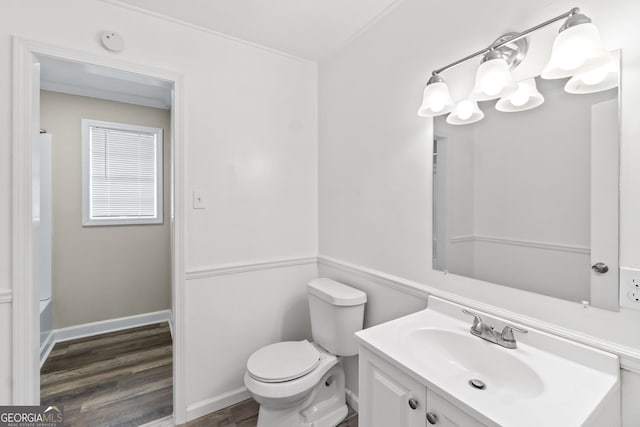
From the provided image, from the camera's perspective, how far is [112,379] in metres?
2.14

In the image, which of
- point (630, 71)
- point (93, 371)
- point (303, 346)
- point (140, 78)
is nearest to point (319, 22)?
point (140, 78)

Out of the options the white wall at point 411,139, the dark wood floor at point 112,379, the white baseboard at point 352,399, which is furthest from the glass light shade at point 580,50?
the dark wood floor at point 112,379

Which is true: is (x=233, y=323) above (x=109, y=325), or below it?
above

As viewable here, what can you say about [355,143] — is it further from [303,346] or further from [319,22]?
[303,346]

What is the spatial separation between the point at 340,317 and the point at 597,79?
144 centimetres

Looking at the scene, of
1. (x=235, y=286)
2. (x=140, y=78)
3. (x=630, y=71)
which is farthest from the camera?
(x=235, y=286)

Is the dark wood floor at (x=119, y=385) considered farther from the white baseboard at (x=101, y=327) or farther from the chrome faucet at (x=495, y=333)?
the chrome faucet at (x=495, y=333)

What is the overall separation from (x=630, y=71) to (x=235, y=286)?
1994 mm

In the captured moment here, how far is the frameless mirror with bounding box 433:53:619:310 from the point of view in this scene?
89 centimetres

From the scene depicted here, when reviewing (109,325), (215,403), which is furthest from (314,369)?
(109,325)

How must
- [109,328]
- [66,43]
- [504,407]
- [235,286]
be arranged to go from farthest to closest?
[109,328] < [235,286] < [66,43] < [504,407]

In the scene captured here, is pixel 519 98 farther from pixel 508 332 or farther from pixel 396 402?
pixel 396 402

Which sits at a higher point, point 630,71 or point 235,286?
point 630,71

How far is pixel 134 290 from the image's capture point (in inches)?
116
